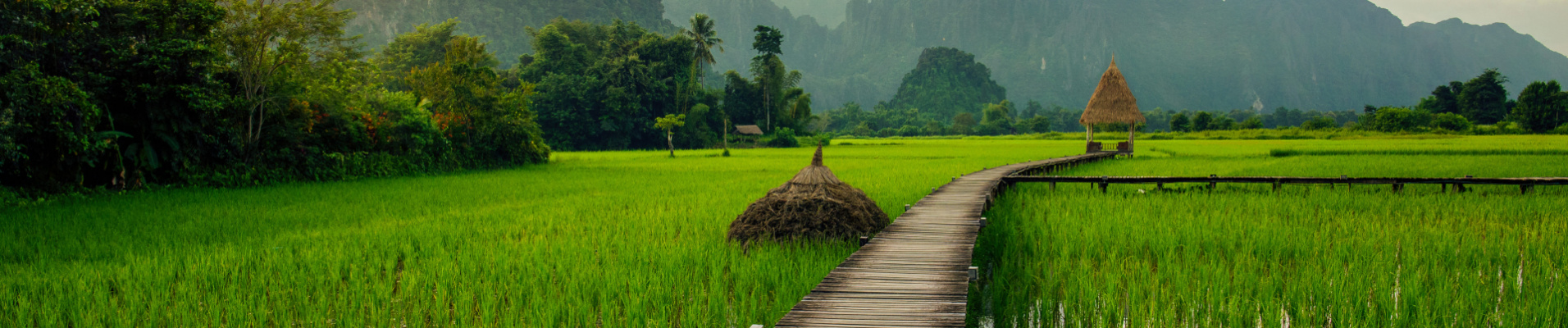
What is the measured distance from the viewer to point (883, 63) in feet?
553

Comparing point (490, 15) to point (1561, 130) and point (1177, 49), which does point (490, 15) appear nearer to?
point (1561, 130)

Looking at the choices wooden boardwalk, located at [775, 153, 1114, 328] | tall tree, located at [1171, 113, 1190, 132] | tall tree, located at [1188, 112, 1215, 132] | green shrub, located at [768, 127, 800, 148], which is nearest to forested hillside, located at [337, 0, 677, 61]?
green shrub, located at [768, 127, 800, 148]

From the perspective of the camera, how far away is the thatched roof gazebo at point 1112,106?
20.0 metres

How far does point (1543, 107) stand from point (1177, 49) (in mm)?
141024

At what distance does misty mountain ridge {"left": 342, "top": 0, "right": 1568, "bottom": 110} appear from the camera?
14712 cm

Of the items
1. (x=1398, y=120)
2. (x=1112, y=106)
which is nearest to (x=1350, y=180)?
(x=1112, y=106)

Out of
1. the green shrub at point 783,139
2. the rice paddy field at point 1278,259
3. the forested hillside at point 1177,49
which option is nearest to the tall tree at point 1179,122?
the green shrub at point 783,139

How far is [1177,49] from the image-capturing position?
15875 centimetres

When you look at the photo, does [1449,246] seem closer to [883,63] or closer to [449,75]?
[449,75]

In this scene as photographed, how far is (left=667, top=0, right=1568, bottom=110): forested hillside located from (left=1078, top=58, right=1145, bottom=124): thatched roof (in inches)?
4588

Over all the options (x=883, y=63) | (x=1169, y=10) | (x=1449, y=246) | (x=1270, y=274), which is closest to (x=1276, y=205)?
(x=1449, y=246)

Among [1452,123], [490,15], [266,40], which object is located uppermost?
[490,15]

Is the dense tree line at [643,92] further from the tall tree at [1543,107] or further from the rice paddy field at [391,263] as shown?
the tall tree at [1543,107]

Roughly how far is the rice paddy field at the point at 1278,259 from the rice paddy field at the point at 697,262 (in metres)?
0.02
